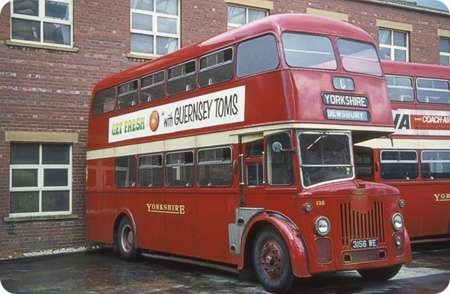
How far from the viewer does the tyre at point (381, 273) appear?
34.7 feet

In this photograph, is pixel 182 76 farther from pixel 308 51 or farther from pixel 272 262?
pixel 272 262

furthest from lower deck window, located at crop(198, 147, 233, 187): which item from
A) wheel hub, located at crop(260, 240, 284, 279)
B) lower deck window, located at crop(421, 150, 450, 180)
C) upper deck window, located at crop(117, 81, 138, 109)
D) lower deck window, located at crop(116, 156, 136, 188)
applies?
lower deck window, located at crop(421, 150, 450, 180)

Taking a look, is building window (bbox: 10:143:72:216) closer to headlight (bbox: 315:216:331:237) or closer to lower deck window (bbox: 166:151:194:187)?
lower deck window (bbox: 166:151:194:187)

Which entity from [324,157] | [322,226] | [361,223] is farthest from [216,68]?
[361,223]

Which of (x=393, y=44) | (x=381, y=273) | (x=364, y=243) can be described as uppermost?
(x=393, y=44)

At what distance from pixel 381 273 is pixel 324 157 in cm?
241

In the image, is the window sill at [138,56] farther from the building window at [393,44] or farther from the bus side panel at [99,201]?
the building window at [393,44]

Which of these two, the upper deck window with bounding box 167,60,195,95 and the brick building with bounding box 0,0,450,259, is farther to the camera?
the brick building with bounding box 0,0,450,259

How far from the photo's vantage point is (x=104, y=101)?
1557cm

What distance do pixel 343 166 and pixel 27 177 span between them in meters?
8.55

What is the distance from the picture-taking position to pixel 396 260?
10.0m

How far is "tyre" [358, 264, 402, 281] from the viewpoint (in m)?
10.6

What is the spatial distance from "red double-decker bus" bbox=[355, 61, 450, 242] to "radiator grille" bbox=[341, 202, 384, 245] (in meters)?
4.26

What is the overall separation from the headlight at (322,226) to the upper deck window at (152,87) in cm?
497
